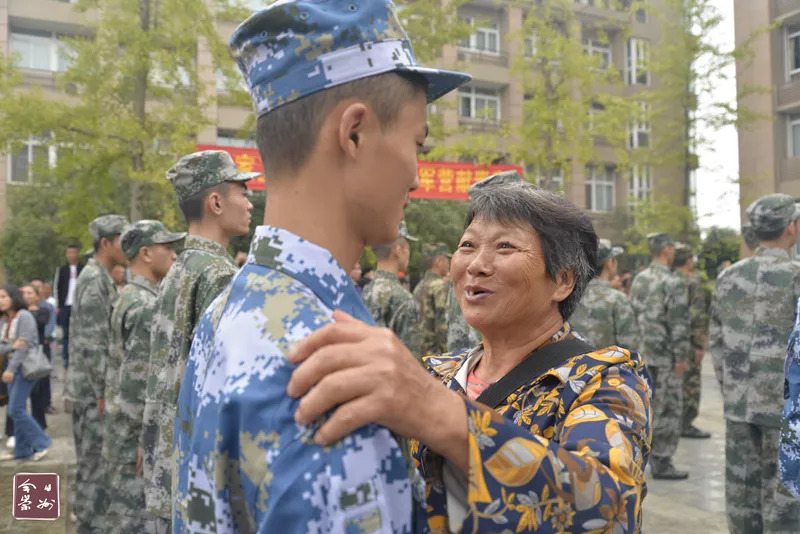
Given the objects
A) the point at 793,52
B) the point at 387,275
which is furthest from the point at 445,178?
the point at 793,52

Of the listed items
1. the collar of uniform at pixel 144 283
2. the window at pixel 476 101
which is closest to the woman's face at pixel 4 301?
the collar of uniform at pixel 144 283

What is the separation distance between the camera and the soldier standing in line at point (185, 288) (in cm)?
286

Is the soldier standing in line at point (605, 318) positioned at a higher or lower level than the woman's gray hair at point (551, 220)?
lower

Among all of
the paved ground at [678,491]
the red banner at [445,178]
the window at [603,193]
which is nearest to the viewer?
the paved ground at [678,491]

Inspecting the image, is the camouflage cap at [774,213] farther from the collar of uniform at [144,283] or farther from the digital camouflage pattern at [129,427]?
the collar of uniform at [144,283]

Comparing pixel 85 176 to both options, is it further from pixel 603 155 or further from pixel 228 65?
pixel 603 155

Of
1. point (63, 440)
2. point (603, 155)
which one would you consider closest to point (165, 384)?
point (63, 440)

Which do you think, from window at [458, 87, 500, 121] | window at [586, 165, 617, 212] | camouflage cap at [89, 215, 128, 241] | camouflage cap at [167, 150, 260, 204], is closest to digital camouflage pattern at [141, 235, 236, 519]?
→ camouflage cap at [167, 150, 260, 204]

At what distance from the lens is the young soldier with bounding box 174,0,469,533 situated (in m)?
0.82

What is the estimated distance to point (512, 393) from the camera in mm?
1655

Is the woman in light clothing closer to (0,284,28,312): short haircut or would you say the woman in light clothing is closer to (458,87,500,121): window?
(0,284,28,312): short haircut

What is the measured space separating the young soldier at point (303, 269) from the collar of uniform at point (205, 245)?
2.12 meters

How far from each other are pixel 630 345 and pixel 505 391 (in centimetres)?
469

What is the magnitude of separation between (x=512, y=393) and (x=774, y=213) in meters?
3.69
